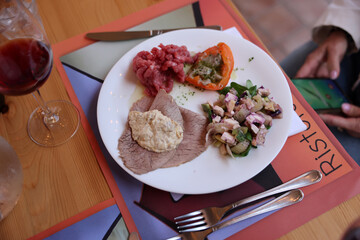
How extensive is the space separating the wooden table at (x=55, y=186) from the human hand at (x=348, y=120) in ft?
1.82

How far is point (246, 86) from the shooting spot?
140 cm

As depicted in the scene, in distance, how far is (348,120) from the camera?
161cm

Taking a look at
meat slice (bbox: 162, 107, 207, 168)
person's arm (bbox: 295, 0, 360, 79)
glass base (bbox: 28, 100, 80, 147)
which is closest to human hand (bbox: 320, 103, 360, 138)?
person's arm (bbox: 295, 0, 360, 79)

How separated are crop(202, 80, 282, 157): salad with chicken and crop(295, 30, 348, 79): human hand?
656mm

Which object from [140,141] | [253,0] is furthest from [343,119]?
[253,0]

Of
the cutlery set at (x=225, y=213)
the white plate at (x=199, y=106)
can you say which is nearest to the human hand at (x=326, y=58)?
the white plate at (x=199, y=106)

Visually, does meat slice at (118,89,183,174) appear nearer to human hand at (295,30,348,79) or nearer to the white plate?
the white plate

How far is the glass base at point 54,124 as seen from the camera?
1313mm

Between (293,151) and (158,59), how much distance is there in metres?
0.83

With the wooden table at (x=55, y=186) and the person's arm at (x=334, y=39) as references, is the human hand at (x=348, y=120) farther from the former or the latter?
the wooden table at (x=55, y=186)

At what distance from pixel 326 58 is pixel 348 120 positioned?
49cm

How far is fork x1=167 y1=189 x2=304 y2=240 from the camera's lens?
3.61 feet

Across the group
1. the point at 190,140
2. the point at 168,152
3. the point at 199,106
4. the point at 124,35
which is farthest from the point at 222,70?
the point at 124,35

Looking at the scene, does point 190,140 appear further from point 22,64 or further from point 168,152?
point 22,64
